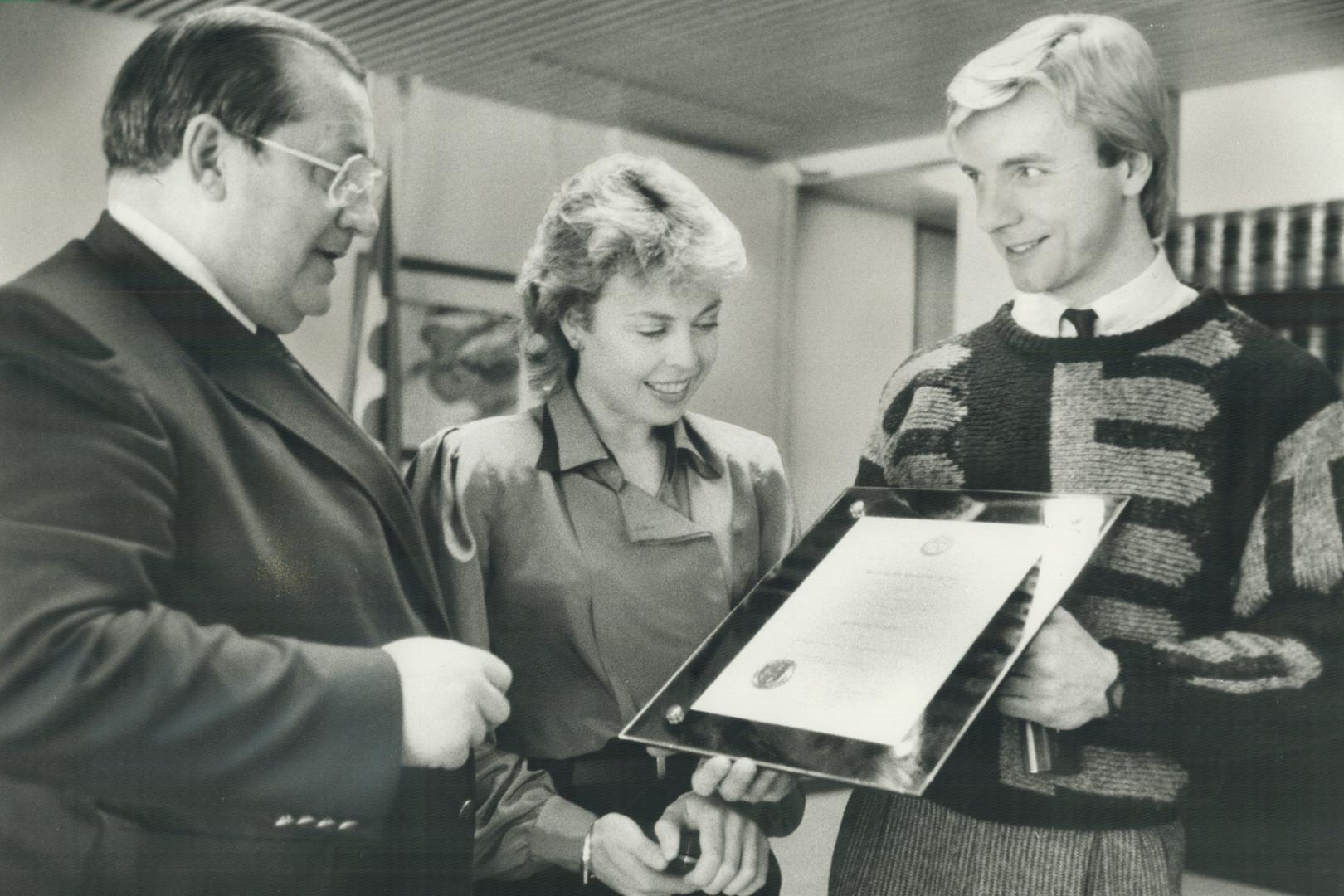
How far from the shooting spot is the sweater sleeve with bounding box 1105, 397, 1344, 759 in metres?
1.05

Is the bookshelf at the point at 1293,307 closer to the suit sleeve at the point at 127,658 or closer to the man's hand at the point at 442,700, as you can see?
the man's hand at the point at 442,700

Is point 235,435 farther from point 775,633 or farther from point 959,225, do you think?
point 959,225

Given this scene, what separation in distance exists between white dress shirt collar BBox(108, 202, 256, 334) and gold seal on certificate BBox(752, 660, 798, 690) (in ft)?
1.87

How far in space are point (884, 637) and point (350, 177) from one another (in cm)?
62

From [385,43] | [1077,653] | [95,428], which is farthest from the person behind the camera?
[385,43]

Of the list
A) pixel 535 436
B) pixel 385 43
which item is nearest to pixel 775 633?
pixel 535 436

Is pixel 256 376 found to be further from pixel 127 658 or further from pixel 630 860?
pixel 630 860

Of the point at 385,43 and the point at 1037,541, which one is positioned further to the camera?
the point at 385,43

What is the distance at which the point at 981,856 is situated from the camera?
1.20 m

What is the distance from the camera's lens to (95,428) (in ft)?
2.65

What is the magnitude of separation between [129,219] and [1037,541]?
0.83 m

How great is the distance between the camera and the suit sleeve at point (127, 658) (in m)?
0.77

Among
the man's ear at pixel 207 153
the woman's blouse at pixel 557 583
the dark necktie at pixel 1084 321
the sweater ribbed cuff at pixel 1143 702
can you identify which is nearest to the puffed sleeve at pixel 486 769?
the woman's blouse at pixel 557 583

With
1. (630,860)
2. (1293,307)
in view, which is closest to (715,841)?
(630,860)
